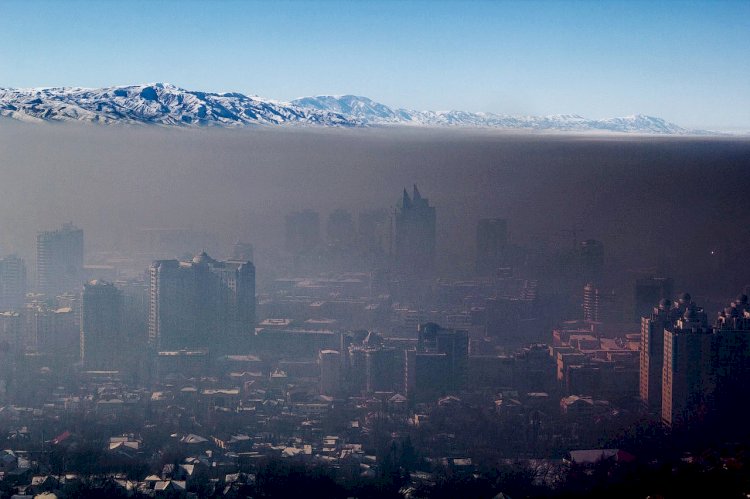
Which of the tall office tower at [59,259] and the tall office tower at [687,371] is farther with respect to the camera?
the tall office tower at [59,259]

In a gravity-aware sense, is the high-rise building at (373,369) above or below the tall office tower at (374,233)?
below

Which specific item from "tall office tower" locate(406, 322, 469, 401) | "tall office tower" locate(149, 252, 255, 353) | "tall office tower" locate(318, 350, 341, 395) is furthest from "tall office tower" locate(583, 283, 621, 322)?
"tall office tower" locate(149, 252, 255, 353)

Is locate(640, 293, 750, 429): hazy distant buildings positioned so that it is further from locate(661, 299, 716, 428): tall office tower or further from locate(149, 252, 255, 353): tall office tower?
locate(149, 252, 255, 353): tall office tower

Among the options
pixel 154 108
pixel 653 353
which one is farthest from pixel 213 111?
pixel 653 353

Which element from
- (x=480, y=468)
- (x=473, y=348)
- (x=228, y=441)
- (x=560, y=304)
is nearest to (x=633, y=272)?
(x=560, y=304)

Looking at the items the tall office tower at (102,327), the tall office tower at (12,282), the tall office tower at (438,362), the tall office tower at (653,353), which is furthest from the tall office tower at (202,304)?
the tall office tower at (653,353)

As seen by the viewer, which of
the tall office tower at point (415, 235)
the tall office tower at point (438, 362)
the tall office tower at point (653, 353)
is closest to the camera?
the tall office tower at point (653, 353)

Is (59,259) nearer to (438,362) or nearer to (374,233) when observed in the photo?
(374,233)

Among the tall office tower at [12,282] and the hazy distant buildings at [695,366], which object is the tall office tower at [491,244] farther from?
the tall office tower at [12,282]

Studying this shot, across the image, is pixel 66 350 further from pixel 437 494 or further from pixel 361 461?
pixel 437 494
